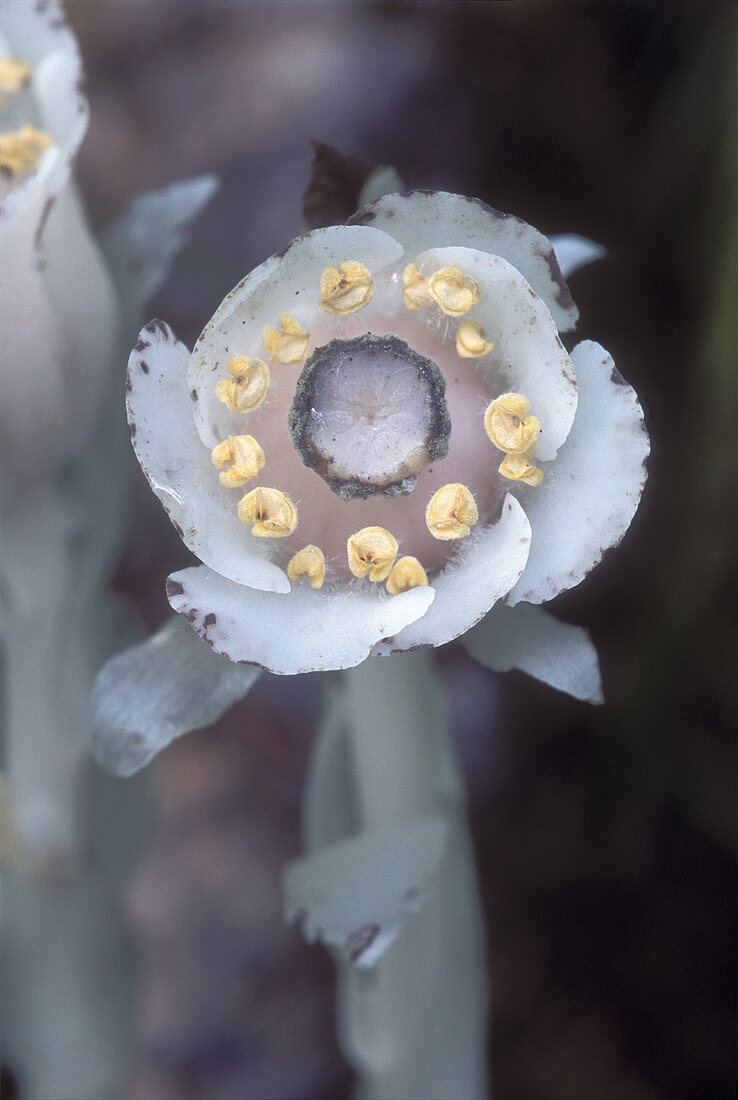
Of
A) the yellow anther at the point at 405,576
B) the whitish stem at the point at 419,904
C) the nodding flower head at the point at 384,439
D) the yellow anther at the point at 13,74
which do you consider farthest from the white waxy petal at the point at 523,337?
the yellow anther at the point at 13,74

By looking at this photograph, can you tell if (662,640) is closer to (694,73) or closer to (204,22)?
(694,73)

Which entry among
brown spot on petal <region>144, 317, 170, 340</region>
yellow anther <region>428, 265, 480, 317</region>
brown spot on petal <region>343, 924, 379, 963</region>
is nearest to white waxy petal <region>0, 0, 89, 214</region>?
brown spot on petal <region>144, 317, 170, 340</region>

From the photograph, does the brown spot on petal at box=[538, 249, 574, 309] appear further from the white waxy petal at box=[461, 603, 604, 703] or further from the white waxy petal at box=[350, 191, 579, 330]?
the white waxy petal at box=[461, 603, 604, 703]

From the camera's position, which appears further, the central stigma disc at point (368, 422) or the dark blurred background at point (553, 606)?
the dark blurred background at point (553, 606)

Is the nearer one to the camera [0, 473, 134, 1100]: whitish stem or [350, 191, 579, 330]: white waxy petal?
[350, 191, 579, 330]: white waxy petal

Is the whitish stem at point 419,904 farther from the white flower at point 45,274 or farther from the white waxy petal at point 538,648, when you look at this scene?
the white flower at point 45,274
